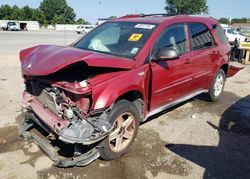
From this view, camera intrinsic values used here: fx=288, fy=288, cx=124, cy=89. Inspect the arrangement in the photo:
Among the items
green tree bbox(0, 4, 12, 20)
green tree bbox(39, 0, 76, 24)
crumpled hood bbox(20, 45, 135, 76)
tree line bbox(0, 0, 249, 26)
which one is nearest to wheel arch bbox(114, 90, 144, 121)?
crumpled hood bbox(20, 45, 135, 76)

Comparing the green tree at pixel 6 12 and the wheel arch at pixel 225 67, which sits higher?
the green tree at pixel 6 12

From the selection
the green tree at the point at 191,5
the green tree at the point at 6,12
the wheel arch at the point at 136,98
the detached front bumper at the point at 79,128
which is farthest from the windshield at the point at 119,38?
the green tree at the point at 6,12

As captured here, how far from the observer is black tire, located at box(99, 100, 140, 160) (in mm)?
3809

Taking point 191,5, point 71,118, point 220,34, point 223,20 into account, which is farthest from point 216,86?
point 223,20

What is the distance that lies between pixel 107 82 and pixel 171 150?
1.60 meters

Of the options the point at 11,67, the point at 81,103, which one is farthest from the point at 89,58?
the point at 11,67

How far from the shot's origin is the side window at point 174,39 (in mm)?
4720

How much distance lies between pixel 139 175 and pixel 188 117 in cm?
250

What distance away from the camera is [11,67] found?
35.3 feet

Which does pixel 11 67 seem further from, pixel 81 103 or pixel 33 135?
pixel 81 103

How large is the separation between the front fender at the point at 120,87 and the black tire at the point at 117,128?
7.1 inches

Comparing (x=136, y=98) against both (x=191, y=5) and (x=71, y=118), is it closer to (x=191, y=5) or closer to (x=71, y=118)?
(x=71, y=118)

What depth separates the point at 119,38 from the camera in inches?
189

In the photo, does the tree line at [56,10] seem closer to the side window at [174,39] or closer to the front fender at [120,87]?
the side window at [174,39]
